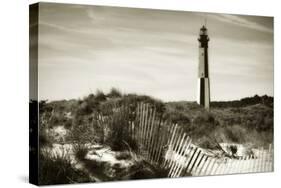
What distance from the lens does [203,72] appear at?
1013 cm

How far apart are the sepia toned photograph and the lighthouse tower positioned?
0.05ft

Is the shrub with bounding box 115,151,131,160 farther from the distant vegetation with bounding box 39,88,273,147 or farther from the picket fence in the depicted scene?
the distant vegetation with bounding box 39,88,273,147

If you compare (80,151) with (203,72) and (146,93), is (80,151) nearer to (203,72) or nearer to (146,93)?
(146,93)

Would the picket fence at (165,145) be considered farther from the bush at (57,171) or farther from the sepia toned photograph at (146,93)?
the bush at (57,171)

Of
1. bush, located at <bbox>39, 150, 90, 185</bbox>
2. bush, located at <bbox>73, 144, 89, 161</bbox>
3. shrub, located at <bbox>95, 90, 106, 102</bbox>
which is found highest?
shrub, located at <bbox>95, 90, 106, 102</bbox>

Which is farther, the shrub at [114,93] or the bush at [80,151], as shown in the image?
the shrub at [114,93]

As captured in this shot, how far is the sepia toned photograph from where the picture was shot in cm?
907

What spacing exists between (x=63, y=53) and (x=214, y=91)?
2451mm

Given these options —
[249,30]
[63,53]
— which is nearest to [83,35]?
[63,53]

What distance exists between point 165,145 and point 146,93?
800 mm

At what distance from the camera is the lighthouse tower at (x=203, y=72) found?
398 inches

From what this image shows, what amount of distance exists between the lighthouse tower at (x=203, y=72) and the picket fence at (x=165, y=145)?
1.92 ft

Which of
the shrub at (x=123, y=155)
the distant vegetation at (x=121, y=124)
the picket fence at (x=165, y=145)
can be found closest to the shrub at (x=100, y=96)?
the distant vegetation at (x=121, y=124)

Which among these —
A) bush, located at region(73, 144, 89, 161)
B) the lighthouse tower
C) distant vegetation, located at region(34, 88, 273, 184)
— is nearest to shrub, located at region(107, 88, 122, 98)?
distant vegetation, located at region(34, 88, 273, 184)
